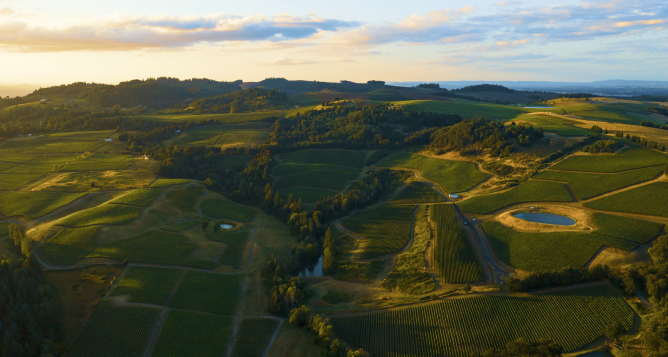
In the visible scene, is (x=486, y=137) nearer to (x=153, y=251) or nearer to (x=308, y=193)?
(x=308, y=193)

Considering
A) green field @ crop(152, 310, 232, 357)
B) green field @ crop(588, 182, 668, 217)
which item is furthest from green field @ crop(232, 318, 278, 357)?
green field @ crop(588, 182, 668, 217)

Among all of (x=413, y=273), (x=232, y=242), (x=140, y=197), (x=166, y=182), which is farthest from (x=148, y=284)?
(x=413, y=273)

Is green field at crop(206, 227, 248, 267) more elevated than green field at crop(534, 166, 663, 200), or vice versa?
green field at crop(534, 166, 663, 200)

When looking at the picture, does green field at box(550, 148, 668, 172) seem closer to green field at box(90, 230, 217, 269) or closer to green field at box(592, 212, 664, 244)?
green field at box(592, 212, 664, 244)

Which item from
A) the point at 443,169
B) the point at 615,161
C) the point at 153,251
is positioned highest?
the point at 615,161

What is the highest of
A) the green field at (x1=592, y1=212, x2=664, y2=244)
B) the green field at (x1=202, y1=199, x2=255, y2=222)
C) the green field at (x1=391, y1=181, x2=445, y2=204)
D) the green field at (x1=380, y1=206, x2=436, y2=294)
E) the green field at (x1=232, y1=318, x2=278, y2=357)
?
the green field at (x1=592, y1=212, x2=664, y2=244)

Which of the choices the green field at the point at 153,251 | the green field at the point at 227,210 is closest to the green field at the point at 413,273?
the green field at the point at 153,251

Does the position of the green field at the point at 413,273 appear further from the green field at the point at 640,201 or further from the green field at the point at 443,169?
the green field at the point at 640,201
